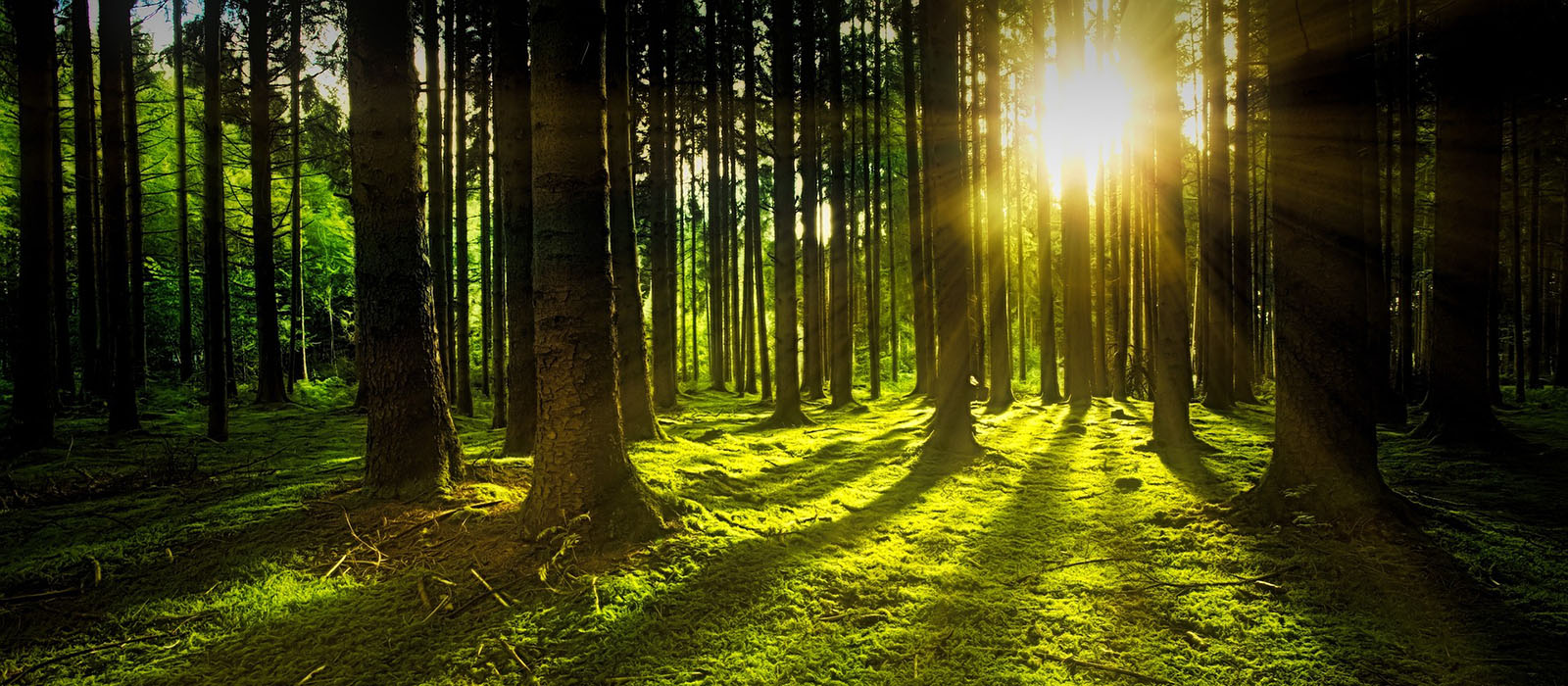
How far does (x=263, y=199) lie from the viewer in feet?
39.1

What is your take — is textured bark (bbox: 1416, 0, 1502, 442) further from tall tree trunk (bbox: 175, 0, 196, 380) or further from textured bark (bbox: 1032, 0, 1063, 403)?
tall tree trunk (bbox: 175, 0, 196, 380)

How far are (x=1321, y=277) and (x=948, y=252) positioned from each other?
12.0ft

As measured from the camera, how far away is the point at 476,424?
1040 centimetres

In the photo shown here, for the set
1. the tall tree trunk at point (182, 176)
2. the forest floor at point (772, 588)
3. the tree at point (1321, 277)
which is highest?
the tall tree trunk at point (182, 176)

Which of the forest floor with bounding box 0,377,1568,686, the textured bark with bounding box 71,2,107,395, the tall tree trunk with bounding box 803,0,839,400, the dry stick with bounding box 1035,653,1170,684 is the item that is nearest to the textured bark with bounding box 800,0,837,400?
the tall tree trunk with bounding box 803,0,839,400

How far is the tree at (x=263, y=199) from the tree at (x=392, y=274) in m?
10.2

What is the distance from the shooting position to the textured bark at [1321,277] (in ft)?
13.2

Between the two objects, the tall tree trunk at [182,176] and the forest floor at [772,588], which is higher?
the tall tree trunk at [182,176]

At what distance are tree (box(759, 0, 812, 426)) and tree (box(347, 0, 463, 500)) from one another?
626 cm

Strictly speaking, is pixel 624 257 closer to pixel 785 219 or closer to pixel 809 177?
pixel 785 219

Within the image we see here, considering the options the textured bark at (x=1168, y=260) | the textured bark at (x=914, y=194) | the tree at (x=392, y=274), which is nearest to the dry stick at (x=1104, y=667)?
the tree at (x=392, y=274)

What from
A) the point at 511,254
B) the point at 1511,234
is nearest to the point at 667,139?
the point at 511,254

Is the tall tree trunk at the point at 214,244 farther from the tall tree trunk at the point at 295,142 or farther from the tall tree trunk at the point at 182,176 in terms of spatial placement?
the tall tree trunk at the point at 295,142

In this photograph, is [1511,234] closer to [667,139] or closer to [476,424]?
[667,139]
